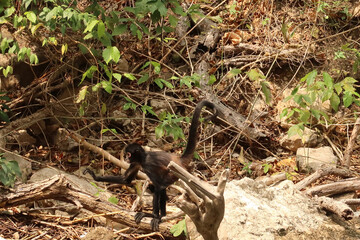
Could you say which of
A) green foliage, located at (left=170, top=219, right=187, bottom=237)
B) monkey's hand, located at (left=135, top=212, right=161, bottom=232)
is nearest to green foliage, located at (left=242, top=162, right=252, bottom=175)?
monkey's hand, located at (left=135, top=212, right=161, bottom=232)

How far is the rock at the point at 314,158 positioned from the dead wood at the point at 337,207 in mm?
1807

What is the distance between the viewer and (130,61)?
21.7 feet

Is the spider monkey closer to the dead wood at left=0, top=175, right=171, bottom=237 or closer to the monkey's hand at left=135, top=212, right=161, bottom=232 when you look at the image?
the monkey's hand at left=135, top=212, right=161, bottom=232

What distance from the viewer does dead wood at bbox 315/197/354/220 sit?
3.40 m

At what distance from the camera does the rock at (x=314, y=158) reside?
5582mm

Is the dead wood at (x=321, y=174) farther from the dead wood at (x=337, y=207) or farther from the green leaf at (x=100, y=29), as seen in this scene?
the green leaf at (x=100, y=29)

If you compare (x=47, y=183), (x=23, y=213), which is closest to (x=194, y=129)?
(x=47, y=183)

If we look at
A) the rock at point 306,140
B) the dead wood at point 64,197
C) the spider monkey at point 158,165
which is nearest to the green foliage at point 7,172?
the dead wood at point 64,197

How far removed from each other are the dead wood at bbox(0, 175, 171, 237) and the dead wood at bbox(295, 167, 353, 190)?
5.34 ft

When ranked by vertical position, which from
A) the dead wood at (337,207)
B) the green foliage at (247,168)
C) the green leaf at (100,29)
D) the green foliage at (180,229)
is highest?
the green leaf at (100,29)

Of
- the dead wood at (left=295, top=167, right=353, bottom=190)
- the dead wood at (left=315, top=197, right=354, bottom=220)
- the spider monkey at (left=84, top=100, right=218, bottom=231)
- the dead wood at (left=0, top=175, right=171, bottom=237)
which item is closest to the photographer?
the dead wood at (left=315, top=197, right=354, bottom=220)

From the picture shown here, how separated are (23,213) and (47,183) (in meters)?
0.59

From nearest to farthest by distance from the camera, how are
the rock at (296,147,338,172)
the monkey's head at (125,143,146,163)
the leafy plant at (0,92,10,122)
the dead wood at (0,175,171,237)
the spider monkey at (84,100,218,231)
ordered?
the dead wood at (0,175,171,237)
the spider monkey at (84,100,218,231)
the monkey's head at (125,143,146,163)
the leafy plant at (0,92,10,122)
the rock at (296,147,338,172)

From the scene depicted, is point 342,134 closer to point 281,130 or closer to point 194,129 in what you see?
point 281,130
